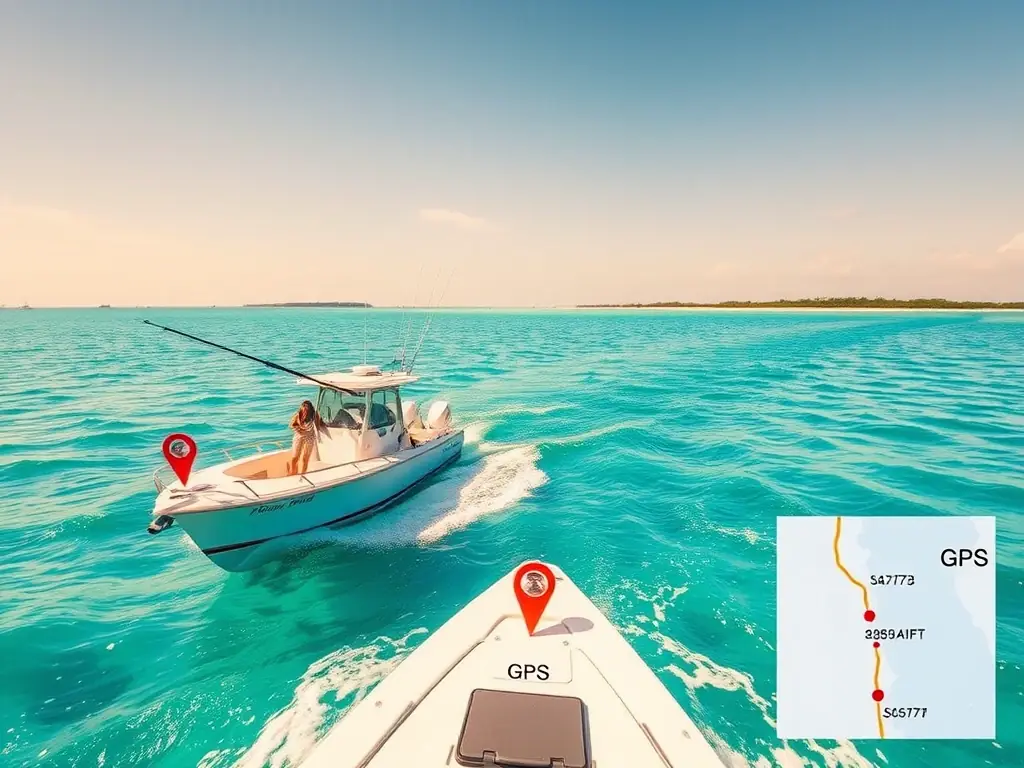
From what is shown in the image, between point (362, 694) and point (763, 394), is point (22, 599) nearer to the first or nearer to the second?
point (362, 694)

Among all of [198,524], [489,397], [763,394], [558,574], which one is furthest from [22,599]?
[763,394]

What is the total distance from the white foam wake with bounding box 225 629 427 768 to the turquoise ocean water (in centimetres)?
3

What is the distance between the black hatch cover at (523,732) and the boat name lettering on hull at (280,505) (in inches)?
265

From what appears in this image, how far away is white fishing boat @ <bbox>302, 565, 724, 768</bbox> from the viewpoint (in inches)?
134

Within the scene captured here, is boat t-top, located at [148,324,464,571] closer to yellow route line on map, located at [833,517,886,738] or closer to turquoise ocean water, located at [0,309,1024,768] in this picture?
turquoise ocean water, located at [0,309,1024,768]

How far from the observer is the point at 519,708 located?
11.9ft

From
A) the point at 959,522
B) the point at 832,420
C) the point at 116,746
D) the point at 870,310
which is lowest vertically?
the point at 116,746

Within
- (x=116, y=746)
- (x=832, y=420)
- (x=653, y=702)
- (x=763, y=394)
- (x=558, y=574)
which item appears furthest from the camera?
(x=763, y=394)

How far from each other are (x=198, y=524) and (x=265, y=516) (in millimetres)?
1077

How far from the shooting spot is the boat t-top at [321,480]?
8484mm

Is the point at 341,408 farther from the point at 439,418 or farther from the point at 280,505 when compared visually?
the point at 439,418

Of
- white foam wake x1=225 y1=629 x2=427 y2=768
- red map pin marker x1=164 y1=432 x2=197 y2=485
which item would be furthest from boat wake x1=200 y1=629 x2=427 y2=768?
red map pin marker x1=164 y1=432 x2=197 y2=485

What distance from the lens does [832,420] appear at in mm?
19812

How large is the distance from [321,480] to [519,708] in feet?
24.5
